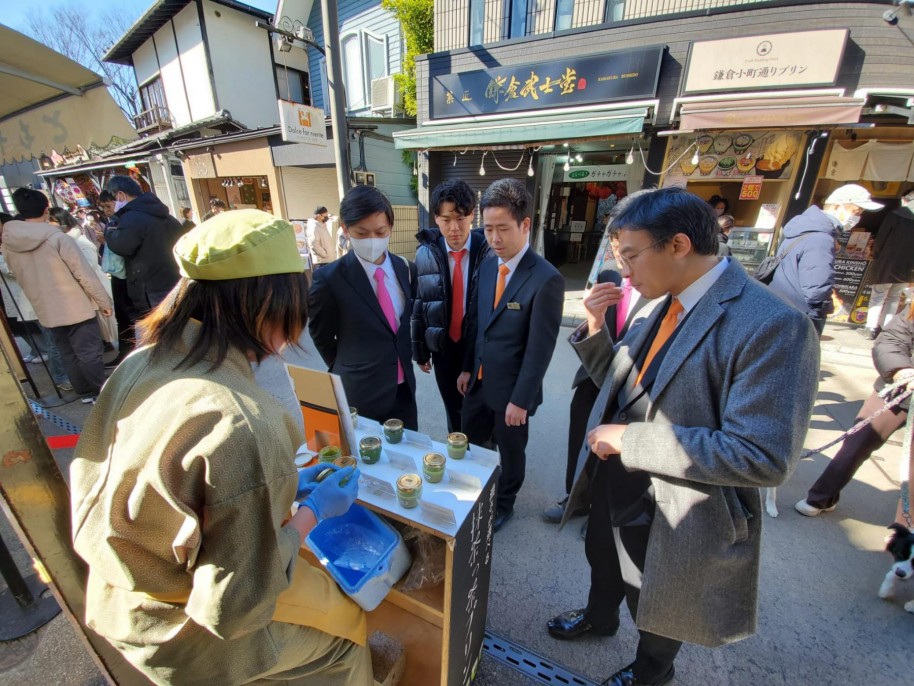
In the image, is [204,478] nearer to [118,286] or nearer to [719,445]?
[719,445]

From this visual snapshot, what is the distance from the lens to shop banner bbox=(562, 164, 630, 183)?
275 inches

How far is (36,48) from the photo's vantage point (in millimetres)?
Result: 2453

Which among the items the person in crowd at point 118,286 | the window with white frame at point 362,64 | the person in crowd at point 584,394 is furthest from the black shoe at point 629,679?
the window with white frame at point 362,64

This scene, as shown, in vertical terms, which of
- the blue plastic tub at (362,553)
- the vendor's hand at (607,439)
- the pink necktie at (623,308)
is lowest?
the blue plastic tub at (362,553)

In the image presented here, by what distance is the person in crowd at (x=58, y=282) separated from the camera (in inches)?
131

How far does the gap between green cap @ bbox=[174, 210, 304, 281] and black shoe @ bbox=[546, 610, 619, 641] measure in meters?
1.95

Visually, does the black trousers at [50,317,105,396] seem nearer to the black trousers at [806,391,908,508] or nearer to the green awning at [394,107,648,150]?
the green awning at [394,107,648,150]

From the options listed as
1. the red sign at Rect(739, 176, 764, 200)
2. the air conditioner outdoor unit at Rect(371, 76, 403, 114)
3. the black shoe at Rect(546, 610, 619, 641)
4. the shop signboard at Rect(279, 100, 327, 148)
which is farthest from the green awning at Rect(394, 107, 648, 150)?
the black shoe at Rect(546, 610, 619, 641)

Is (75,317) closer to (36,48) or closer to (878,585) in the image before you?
(36,48)

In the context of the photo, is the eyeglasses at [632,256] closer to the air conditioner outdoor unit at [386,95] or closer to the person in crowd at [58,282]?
the person in crowd at [58,282]

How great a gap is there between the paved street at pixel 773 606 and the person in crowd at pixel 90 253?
1.81m

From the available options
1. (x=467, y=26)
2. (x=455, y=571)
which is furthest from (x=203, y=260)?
(x=467, y=26)

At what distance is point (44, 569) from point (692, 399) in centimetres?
201

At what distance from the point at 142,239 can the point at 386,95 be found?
800cm
